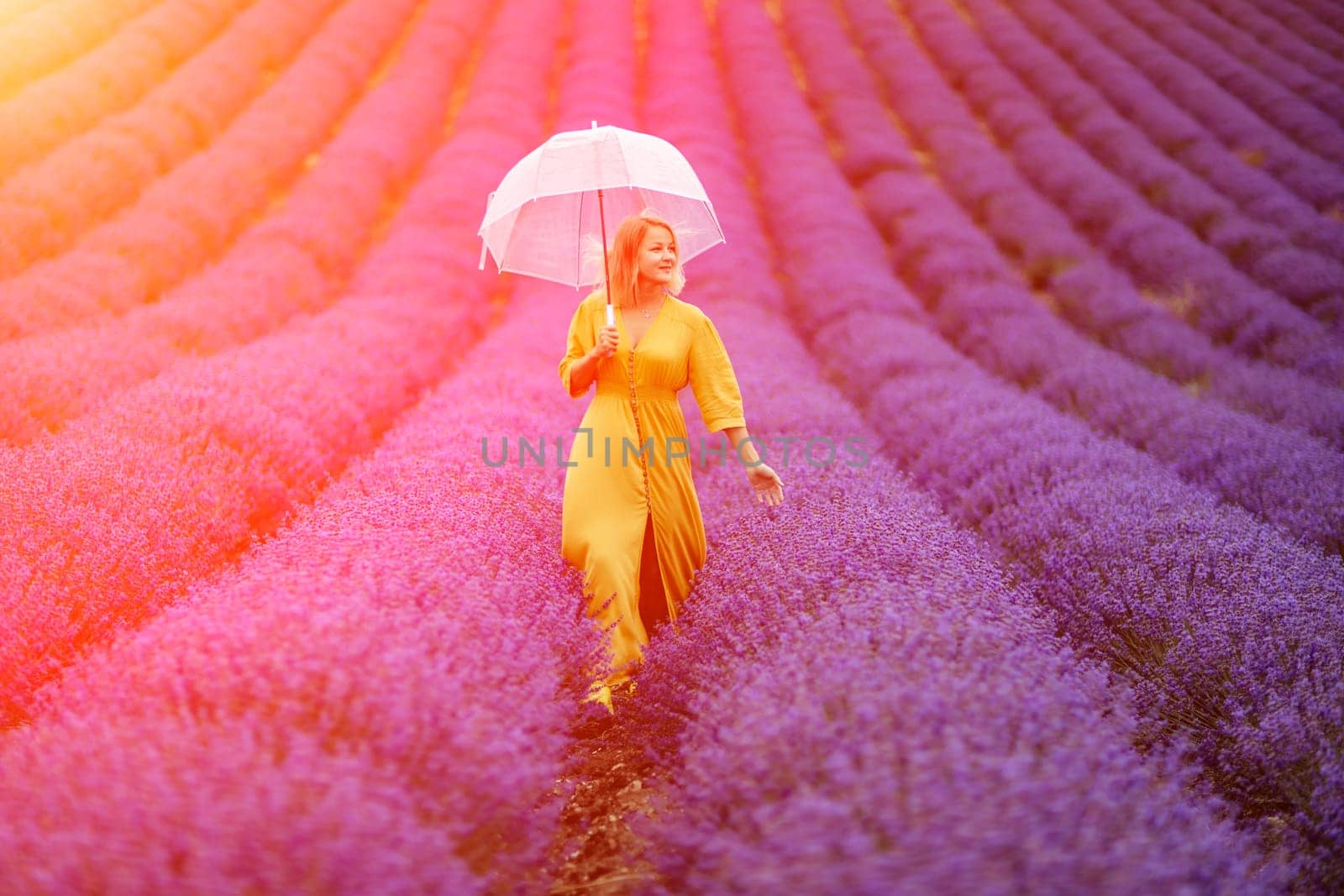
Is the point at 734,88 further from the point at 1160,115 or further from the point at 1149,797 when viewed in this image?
the point at 1149,797

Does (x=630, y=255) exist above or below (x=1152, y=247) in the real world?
above

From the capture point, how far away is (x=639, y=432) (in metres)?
2.58

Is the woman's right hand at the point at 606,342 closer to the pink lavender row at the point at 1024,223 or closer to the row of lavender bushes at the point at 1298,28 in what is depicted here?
the pink lavender row at the point at 1024,223

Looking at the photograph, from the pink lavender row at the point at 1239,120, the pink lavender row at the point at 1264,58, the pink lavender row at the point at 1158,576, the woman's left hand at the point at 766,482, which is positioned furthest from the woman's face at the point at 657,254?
the pink lavender row at the point at 1264,58

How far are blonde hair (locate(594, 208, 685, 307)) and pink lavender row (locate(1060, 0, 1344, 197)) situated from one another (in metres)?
8.82

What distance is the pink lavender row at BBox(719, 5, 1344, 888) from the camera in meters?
1.75

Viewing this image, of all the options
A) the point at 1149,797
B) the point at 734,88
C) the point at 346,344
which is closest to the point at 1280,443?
the point at 1149,797

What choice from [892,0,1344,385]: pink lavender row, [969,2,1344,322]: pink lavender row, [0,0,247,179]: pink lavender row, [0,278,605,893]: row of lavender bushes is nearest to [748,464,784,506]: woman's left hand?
[0,278,605,893]: row of lavender bushes

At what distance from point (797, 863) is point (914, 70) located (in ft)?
45.4

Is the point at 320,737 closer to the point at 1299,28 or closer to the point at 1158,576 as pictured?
the point at 1158,576

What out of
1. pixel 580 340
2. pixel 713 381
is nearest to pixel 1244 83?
pixel 713 381

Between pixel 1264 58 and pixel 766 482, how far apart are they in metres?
14.1

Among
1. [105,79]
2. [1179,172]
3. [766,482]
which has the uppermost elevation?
[105,79]

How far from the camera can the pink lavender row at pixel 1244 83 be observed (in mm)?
9227
